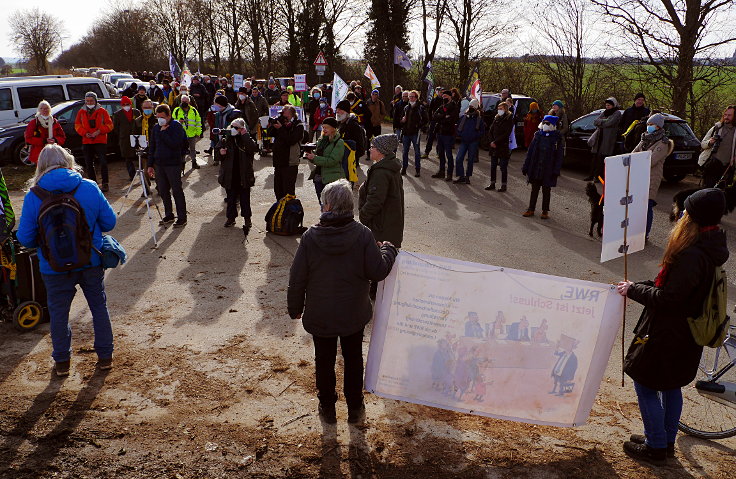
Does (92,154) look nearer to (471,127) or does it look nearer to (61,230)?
(471,127)

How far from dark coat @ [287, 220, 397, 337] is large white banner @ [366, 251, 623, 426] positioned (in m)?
0.24

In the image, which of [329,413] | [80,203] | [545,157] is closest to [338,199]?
[329,413]

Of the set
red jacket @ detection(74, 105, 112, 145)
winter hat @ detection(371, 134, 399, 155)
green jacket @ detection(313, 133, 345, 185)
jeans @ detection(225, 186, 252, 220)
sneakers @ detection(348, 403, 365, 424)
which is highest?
red jacket @ detection(74, 105, 112, 145)

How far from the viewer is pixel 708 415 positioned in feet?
15.2

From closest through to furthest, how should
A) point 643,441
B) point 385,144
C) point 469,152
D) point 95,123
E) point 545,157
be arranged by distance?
point 643,441
point 385,144
point 545,157
point 95,123
point 469,152

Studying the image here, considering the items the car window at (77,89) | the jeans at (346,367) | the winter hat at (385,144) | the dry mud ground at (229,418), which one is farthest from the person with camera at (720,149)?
the car window at (77,89)

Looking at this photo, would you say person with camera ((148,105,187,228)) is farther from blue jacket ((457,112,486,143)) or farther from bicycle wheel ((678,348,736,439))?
bicycle wheel ((678,348,736,439))

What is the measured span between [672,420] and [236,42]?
48069 millimetres

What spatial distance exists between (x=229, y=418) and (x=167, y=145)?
5.97m

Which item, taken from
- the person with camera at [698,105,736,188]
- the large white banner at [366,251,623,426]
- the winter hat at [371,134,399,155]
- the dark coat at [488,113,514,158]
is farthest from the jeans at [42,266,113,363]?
the person with camera at [698,105,736,188]

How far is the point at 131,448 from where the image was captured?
412 cm

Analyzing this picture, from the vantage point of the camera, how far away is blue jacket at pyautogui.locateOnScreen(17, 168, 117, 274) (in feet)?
15.3

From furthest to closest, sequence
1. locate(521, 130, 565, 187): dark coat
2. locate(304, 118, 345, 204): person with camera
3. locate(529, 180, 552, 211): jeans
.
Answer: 1. locate(529, 180, 552, 211): jeans
2. locate(521, 130, 565, 187): dark coat
3. locate(304, 118, 345, 204): person with camera

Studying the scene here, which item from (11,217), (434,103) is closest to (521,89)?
(434,103)
